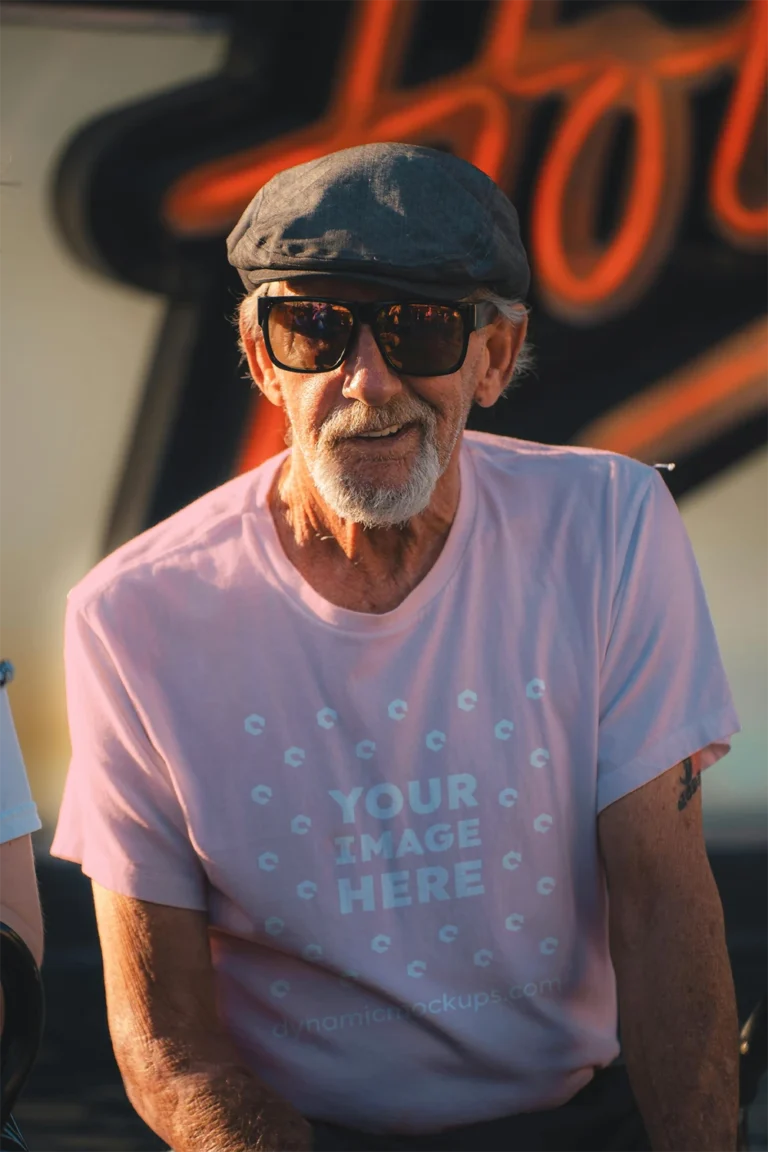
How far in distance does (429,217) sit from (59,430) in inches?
69.0

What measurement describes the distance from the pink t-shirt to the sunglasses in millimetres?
258

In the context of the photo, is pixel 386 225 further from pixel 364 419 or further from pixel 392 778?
pixel 392 778

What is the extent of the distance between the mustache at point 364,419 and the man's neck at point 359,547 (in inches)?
3.6

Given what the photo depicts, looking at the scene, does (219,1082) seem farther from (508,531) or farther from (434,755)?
(508,531)

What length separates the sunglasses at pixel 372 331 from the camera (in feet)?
5.69

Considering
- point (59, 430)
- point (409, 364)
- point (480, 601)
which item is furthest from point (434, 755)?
point (59, 430)

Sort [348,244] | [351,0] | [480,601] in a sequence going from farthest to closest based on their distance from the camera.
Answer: [351,0] < [480,601] < [348,244]

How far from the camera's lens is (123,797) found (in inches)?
68.7

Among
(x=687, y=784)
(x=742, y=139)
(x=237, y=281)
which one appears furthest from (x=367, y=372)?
(x=742, y=139)

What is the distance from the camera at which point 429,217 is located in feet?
5.58

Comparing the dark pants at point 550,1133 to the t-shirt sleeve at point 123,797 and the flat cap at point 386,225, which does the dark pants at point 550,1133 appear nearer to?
the t-shirt sleeve at point 123,797

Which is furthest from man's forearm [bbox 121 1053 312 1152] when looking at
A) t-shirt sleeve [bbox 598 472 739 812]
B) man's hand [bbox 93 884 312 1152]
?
t-shirt sleeve [bbox 598 472 739 812]

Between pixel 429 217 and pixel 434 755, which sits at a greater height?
pixel 429 217

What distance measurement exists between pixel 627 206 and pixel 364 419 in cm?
172
